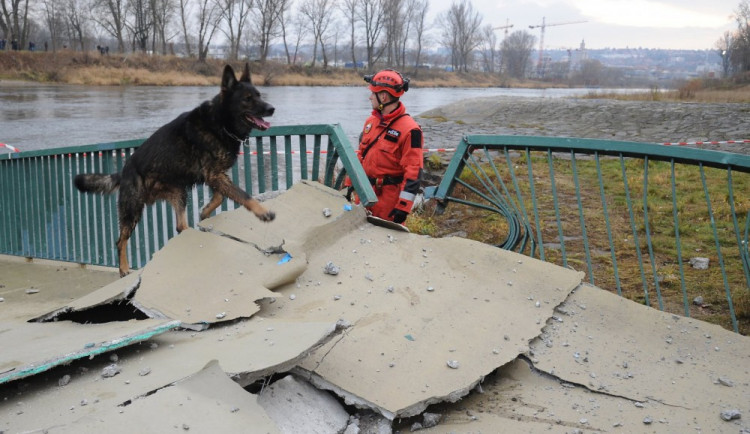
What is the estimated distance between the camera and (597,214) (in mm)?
7832

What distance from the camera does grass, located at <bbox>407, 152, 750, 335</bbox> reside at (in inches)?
198

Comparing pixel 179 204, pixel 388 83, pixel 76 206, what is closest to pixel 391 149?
pixel 388 83

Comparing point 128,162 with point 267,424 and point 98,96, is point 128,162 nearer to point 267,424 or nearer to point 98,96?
point 267,424

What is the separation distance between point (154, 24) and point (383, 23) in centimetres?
3240

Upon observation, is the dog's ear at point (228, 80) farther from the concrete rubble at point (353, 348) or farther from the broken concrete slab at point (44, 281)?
the broken concrete slab at point (44, 281)

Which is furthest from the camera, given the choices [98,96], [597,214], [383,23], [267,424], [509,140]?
[383,23]

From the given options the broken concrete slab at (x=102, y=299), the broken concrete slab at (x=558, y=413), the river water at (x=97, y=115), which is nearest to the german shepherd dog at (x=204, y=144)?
the broken concrete slab at (x=102, y=299)

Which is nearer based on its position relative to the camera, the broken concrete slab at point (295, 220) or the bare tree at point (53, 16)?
the broken concrete slab at point (295, 220)

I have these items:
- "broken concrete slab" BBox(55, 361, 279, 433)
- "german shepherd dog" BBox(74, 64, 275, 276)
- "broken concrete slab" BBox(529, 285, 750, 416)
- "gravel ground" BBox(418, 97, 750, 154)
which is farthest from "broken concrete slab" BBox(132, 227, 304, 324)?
"gravel ground" BBox(418, 97, 750, 154)

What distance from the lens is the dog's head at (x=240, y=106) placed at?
4.73 m

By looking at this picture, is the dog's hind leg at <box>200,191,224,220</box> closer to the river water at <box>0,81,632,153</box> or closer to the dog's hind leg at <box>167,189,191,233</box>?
the dog's hind leg at <box>167,189,191,233</box>

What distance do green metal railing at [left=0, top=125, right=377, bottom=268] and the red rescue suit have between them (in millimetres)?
355

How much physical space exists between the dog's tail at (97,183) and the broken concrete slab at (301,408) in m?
3.20

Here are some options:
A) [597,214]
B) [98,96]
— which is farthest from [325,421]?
[98,96]
